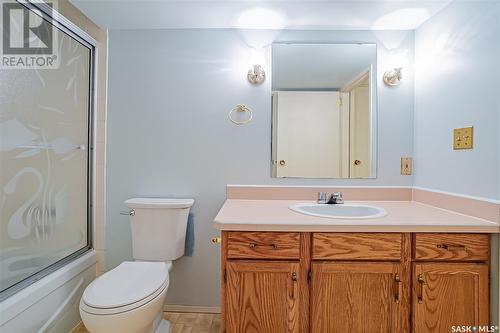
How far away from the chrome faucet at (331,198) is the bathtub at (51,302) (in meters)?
1.63

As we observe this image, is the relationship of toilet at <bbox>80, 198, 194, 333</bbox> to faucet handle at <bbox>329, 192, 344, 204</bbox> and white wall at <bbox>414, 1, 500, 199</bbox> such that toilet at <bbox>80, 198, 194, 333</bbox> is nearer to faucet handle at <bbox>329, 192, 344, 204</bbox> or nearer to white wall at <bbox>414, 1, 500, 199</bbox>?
faucet handle at <bbox>329, 192, 344, 204</bbox>

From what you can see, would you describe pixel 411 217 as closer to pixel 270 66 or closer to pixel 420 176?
pixel 420 176

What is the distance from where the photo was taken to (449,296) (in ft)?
4.19

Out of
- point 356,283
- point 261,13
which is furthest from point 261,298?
point 261,13

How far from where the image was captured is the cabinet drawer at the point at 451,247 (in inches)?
50.4

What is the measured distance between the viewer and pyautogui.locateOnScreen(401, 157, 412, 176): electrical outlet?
6.31 feet

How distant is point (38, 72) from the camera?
60.1 inches

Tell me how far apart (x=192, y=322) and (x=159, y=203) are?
2.76 feet

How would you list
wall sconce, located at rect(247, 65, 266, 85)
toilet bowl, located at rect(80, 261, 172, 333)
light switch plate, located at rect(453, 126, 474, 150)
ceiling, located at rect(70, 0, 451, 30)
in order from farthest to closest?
wall sconce, located at rect(247, 65, 266, 85) → ceiling, located at rect(70, 0, 451, 30) → light switch plate, located at rect(453, 126, 474, 150) → toilet bowl, located at rect(80, 261, 172, 333)

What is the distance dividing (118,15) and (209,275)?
73.0 inches

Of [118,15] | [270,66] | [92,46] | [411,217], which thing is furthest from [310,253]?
[92,46]

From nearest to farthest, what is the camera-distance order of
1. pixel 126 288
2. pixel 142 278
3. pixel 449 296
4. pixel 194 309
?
pixel 449 296, pixel 126 288, pixel 142 278, pixel 194 309

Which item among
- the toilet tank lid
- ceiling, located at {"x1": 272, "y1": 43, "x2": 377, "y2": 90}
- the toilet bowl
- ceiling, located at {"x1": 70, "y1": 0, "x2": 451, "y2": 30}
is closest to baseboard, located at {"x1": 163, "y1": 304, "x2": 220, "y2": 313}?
the toilet bowl

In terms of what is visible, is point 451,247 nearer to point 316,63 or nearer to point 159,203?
point 316,63
